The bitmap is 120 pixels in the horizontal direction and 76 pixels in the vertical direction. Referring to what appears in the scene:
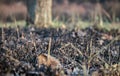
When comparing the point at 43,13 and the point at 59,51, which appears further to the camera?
the point at 43,13

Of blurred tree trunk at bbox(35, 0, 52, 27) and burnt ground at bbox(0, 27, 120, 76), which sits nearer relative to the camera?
burnt ground at bbox(0, 27, 120, 76)

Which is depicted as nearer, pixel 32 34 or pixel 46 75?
pixel 46 75

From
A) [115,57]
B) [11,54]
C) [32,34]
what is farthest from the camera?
[32,34]

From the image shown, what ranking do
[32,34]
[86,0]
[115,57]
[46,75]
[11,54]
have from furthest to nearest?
[86,0], [32,34], [115,57], [11,54], [46,75]

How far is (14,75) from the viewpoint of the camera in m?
4.98

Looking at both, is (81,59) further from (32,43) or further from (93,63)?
(32,43)

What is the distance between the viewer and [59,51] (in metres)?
5.99

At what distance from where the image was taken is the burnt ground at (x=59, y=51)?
5141 mm

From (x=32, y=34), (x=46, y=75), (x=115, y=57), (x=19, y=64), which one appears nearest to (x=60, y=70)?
(x=46, y=75)

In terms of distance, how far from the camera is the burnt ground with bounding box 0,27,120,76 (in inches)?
202

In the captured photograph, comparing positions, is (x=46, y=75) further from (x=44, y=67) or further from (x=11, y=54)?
(x=11, y=54)

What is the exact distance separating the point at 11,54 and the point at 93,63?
1.10 meters

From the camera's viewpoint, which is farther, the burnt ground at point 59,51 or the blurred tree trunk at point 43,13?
the blurred tree trunk at point 43,13

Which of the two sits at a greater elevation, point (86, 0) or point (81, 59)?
point (81, 59)
